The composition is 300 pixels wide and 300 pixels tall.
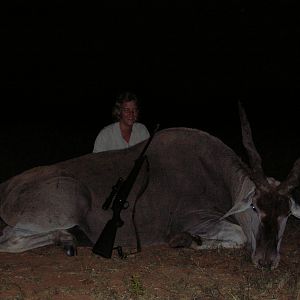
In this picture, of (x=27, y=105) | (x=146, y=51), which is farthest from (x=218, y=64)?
(x=27, y=105)

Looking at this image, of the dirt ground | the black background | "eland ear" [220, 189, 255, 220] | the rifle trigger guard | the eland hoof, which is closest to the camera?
the dirt ground

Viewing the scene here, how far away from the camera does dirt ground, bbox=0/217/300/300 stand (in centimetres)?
447

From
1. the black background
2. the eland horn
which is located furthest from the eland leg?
the black background

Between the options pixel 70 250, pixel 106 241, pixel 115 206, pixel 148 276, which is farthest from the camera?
pixel 115 206

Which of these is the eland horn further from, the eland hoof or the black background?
the black background

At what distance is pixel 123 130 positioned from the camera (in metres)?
7.09

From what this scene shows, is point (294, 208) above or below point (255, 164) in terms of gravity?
below

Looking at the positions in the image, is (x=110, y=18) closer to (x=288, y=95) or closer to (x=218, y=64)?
(x=218, y=64)

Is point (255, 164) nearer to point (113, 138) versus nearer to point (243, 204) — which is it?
point (243, 204)

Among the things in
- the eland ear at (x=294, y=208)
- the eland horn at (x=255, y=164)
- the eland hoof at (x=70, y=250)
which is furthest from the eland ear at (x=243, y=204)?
the eland hoof at (x=70, y=250)

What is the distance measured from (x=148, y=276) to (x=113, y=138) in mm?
2321

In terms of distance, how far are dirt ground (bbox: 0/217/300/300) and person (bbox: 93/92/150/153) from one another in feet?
4.42

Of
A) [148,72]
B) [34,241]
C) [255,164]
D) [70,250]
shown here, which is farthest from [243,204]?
[148,72]

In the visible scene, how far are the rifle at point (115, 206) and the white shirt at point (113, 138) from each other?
3.36 feet
